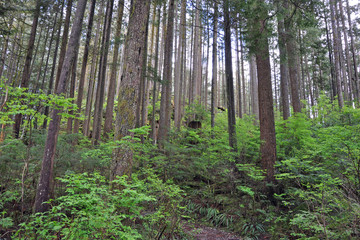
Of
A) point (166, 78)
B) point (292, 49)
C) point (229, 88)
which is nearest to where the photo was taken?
point (229, 88)

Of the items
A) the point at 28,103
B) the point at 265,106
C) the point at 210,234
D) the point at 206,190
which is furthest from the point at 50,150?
the point at 265,106

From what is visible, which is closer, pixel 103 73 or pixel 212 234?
pixel 212 234

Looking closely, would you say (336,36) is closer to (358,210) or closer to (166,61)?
(166,61)

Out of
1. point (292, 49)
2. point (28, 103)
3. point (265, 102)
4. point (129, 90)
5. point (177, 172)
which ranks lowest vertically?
point (177, 172)

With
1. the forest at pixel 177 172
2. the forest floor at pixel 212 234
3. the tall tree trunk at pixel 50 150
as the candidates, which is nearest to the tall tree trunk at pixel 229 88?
the forest at pixel 177 172

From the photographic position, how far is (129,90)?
516 cm

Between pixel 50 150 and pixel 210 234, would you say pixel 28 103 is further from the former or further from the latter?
pixel 210 234

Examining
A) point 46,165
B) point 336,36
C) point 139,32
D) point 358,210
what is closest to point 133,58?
point 139,32

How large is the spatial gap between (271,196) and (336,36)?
602 inches

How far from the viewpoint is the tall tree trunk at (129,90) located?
4.88 metres

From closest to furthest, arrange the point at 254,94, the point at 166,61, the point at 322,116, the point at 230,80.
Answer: the point at 230,80 < the point at 166,61 < the point at 322,116 < the point at 254,94

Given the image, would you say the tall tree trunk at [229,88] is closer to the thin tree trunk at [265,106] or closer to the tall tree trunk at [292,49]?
the thin tree trunk at [265,106]

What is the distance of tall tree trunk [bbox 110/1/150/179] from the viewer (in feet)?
16.0

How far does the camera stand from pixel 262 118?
7223mm
